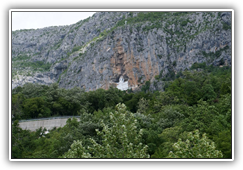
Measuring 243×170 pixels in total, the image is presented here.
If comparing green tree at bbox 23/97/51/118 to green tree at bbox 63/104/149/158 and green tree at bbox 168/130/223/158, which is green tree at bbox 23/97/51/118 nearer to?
green tree at bbox 63/104/149/158

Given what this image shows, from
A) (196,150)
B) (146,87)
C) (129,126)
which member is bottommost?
(196,150)

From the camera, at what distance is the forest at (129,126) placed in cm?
1605

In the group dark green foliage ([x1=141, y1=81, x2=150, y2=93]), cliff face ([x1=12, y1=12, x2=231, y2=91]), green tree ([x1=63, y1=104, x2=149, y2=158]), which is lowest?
green tree ([x1=63, y1=104, x2=149, y2=158])

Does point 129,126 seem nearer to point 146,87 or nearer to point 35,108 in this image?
point 35,108

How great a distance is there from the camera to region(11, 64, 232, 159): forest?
16047 mm

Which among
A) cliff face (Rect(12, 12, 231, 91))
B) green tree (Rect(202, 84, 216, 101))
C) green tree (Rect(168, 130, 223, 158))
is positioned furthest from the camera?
cliff face (Rect(12, 12, 231, 91))

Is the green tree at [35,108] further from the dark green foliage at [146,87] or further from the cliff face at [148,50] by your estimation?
the cliff face at [148,50]

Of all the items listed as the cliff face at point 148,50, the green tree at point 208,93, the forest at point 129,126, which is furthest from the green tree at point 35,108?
the cliff face at point 148,50

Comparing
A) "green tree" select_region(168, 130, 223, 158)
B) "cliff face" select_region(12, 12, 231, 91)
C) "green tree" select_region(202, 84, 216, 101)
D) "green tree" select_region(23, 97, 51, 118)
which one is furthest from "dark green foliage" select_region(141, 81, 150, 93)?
"green tree" select_region(168, 130, 223, 158)

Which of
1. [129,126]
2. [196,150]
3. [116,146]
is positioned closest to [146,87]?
[129,126]

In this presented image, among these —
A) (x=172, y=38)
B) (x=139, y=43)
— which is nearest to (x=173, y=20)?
(x=172, y=38)

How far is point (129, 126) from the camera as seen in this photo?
59.9 ft

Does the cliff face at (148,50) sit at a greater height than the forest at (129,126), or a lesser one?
greater

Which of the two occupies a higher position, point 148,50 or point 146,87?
point 148,50
